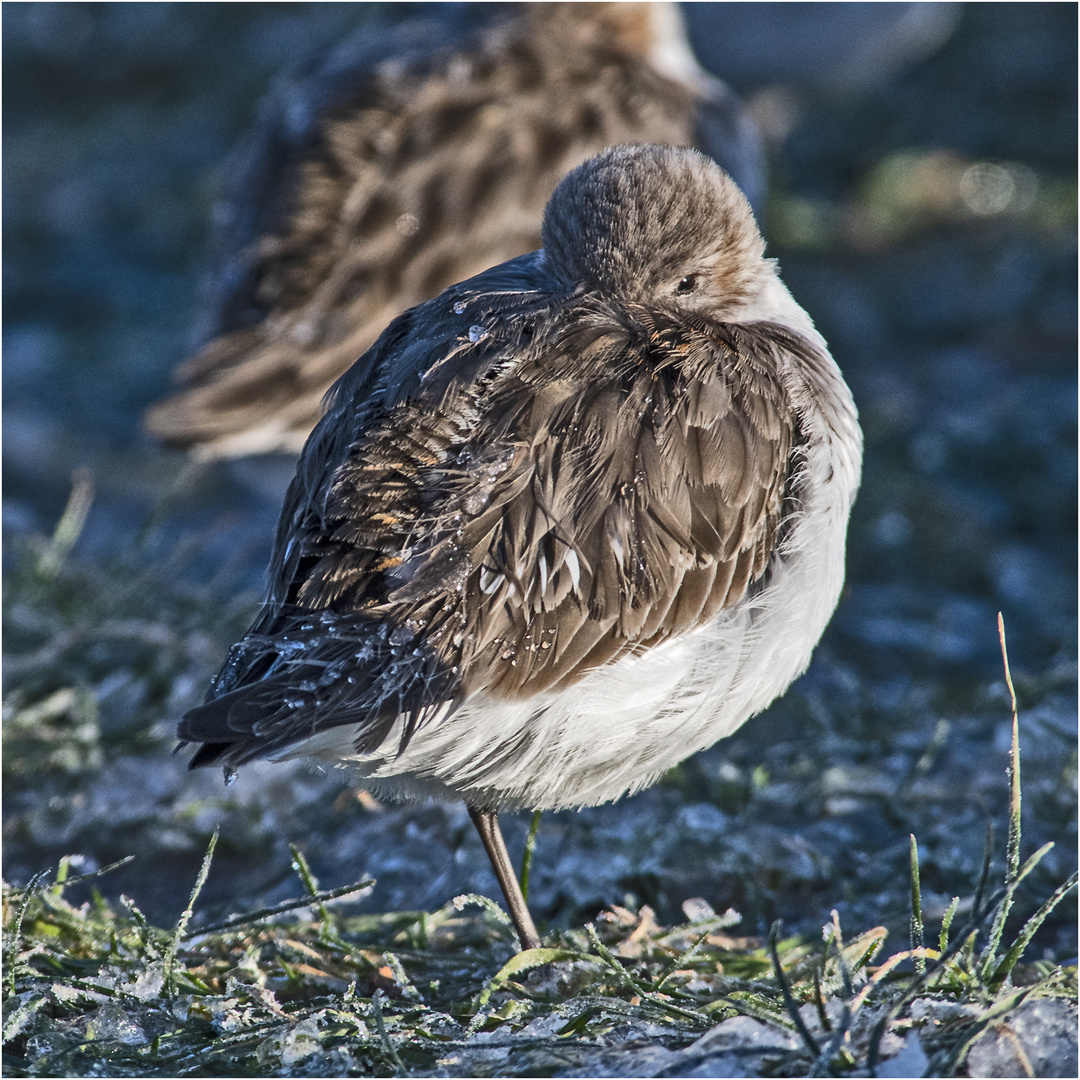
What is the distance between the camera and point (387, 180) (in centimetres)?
445

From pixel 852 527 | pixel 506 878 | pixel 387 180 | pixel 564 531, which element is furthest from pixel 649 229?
pixel 852 527

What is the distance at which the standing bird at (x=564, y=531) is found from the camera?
243 centimetres

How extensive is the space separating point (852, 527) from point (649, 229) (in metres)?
2.68

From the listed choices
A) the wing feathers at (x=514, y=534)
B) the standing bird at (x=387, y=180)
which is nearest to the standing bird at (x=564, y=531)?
the wing feathers at (x=514, y=534)

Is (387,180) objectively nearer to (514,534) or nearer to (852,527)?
(852,527)

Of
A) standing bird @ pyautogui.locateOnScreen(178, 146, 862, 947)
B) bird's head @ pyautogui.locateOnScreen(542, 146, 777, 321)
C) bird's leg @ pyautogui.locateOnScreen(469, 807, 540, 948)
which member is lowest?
bird's leg @ pyautogui.locateOnScreen(469, 807, 540, 948)

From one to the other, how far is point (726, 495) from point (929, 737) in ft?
5.21

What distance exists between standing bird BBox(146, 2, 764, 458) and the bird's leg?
1649 millimetres

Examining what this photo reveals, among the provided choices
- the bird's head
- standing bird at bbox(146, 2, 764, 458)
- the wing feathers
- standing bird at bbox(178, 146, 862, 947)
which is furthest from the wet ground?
the bird's head

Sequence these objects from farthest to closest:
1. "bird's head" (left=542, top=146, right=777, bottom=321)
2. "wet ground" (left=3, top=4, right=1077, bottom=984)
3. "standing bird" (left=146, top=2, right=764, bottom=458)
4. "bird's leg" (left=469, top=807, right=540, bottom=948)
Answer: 1. "standing bird" (left=146, top=2, right=764, bottom=458)
2. "wet ground" (left=3, top=4, right=1077, bottom=984)
3. "bird's leg" (left=469, top=807, right=540, bottom=948)
4. "bird's head" (left=542, top=146, right=777, bottom=321)

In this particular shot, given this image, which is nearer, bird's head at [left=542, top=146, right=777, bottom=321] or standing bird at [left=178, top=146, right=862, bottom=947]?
standing bird at [left=178, top=146, right=862, bottom=947]

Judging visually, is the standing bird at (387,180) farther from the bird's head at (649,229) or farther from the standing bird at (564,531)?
the bird's head at (649,229)

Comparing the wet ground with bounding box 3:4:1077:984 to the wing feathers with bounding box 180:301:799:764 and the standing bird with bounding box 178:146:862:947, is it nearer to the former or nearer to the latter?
the standing bird with bounding box 178:146:862:947

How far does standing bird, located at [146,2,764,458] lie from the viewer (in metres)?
4.13
